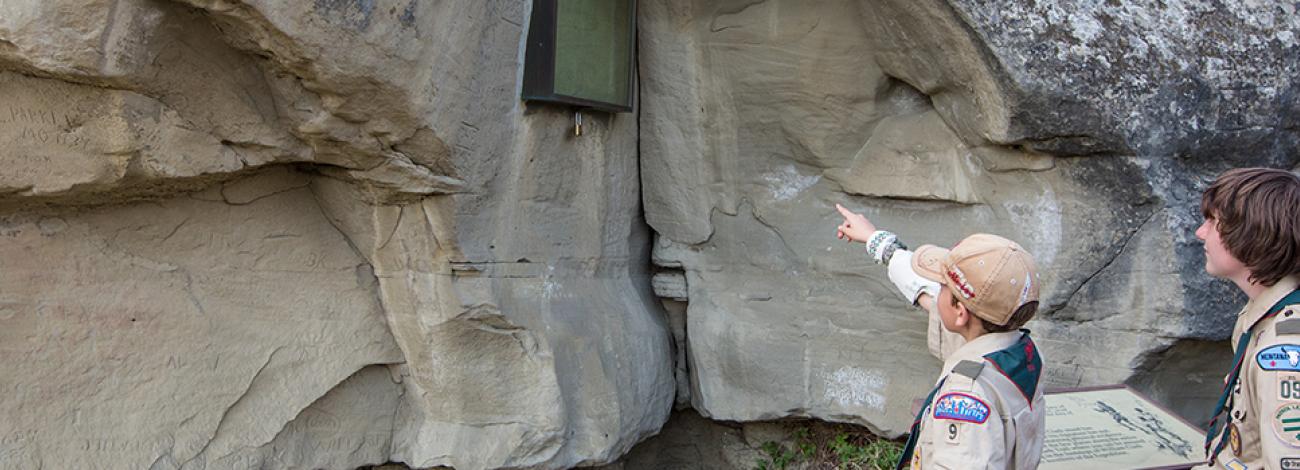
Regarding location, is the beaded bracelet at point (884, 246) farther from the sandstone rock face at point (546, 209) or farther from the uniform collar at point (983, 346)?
the sandstone rock face at point (546, 209)

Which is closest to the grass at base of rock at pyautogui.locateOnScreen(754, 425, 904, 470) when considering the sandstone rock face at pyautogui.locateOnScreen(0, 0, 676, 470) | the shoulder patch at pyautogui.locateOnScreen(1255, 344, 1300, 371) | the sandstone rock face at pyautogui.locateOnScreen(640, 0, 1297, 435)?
the sandstone rock face at pyautogui.locateOnScreen(640, 0, 1297, 435)

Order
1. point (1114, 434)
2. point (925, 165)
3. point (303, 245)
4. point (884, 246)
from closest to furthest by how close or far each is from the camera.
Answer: point (884, 246) → point (1114, 434) → point (303, 245) → point (925, 165)

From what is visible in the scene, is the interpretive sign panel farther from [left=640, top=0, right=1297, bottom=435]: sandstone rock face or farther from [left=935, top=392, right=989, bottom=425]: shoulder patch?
[left=935, top=392, right=989, bottom=425]: shoulder patch

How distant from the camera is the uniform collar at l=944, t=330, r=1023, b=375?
164 centimetres

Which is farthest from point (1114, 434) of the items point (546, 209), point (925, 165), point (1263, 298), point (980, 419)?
point (546, 209)

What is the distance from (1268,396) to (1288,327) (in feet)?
0.43

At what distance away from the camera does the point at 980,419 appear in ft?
5.01

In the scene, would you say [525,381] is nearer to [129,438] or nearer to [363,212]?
[363,212]

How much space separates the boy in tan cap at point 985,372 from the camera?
1.53 metres

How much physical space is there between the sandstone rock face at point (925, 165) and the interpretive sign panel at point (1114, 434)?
30.1 inches

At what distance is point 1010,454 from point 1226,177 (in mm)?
676

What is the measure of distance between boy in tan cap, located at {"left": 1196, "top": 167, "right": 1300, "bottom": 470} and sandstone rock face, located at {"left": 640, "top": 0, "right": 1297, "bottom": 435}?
1425mm

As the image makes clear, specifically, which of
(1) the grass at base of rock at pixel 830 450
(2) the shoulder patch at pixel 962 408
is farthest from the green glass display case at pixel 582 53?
(2) the shoulder patch at pixel 962 408

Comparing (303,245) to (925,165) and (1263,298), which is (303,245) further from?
(1263,298)
